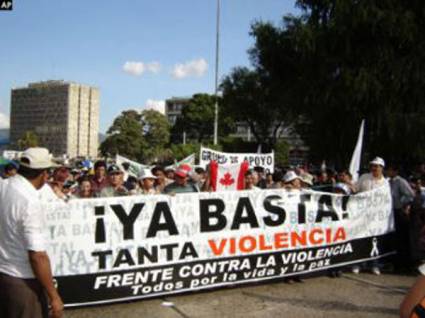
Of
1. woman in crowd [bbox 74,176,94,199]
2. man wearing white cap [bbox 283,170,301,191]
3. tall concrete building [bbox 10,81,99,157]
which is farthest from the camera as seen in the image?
tall concrete building [bbox 10,81,99,157]

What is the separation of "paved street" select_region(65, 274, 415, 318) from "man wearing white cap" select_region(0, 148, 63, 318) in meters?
2.24

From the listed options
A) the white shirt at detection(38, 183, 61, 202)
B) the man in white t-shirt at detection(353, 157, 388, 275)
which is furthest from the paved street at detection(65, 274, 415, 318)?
the white shirt at detection(38, 183, 61, 202)

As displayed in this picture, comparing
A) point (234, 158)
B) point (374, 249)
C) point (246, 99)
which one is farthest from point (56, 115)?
point (374, 249)

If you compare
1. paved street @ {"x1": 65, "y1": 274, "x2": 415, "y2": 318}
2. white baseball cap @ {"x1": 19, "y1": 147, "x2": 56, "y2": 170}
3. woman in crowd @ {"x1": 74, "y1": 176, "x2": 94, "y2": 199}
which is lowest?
paved street @ {"x1": 65, "y1": 274, "x2": 415, "y2": 318}

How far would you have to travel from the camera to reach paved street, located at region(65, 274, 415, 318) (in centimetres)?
526

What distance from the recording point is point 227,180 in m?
8.50

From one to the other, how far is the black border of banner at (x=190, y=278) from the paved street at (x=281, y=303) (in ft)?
0.33

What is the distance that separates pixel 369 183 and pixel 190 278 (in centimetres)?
332

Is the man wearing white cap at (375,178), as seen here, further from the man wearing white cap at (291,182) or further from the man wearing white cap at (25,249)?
the man wearing white cap at (25,249)

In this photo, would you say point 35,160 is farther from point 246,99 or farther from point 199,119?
point 199,119

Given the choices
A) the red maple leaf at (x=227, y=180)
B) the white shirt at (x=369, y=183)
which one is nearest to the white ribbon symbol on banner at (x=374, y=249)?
the white shirt at (x=369, y=183)

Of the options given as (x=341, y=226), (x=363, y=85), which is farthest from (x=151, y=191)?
(x=363, y=85)

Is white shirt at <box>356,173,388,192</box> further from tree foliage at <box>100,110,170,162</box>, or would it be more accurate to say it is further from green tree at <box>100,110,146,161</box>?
green tree at <box>100,110,146,161</box>

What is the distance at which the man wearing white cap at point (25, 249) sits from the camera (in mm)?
2920
